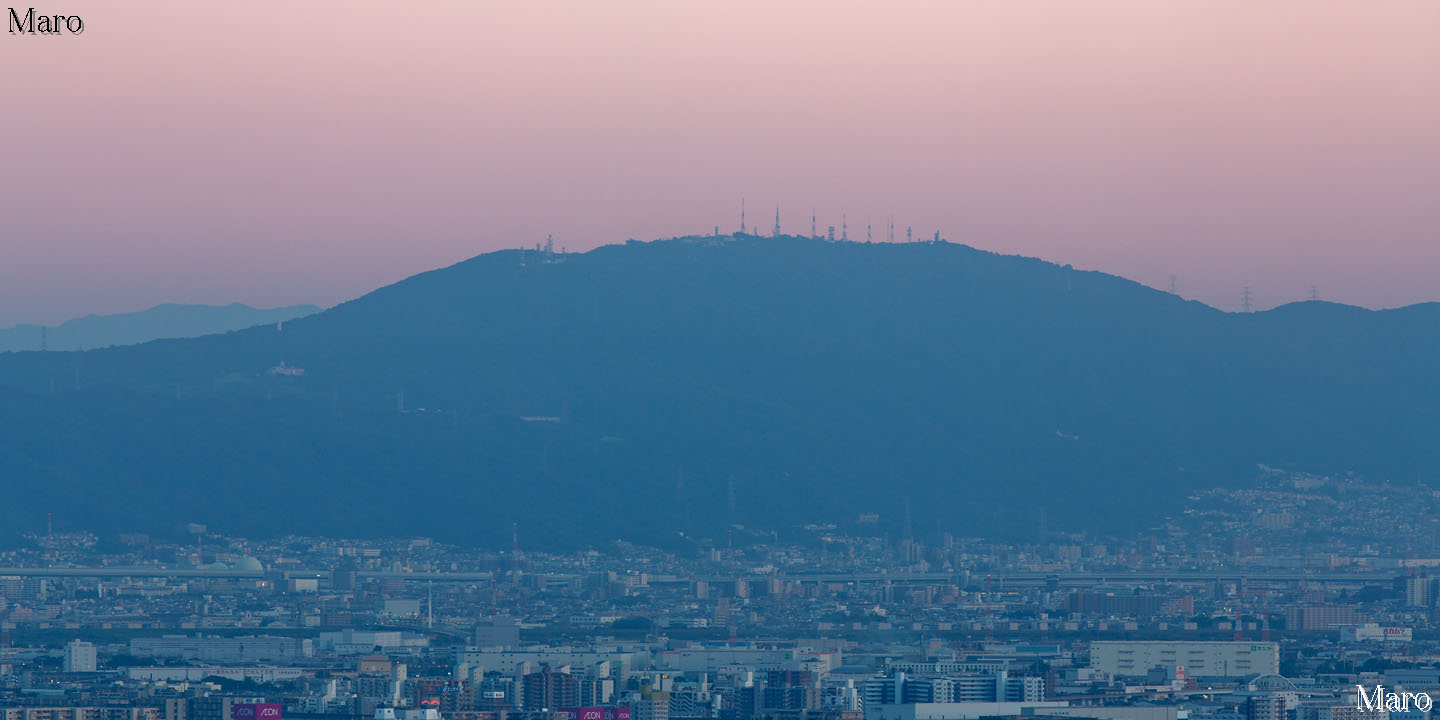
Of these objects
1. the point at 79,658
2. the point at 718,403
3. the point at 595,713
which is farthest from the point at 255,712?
the point at 718,403

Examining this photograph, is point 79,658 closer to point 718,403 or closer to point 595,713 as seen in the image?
point 595,713

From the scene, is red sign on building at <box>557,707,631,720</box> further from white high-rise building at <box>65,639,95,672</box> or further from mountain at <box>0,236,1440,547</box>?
mountain at <box>0,236,1440,547</box>

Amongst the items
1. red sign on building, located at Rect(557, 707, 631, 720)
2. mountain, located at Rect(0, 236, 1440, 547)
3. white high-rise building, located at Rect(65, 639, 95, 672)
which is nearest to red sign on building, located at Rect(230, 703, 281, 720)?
red sign on building, located at Rect(557, 707, 631, 720)

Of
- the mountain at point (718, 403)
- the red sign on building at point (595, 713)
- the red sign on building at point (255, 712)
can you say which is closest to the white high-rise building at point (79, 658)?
the red sign on building at point (255, 712)

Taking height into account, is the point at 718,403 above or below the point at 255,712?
above

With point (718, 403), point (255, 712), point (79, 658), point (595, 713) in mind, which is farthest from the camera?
point (718, 403)

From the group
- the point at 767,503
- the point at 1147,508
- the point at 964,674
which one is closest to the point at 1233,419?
the point at 1147,508

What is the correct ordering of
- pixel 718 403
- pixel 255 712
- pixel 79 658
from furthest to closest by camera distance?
pixel 718 403
pixel 79 658
pixel 255 712
